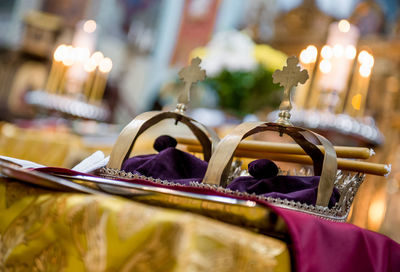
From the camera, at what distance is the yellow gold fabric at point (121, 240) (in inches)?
20.0

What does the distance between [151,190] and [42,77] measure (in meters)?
7.38

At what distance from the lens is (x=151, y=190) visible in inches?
23.9

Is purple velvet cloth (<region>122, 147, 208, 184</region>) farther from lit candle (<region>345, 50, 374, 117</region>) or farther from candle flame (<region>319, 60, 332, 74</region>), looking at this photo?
lit candle (<region>345, 50, 374, 117</region>)

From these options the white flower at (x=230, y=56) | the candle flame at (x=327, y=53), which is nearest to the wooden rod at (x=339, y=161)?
the candle flame at (x=327, y=53)

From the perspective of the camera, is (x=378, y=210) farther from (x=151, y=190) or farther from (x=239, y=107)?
(x=151, y=190)

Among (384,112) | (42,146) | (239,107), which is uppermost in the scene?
(384,112)

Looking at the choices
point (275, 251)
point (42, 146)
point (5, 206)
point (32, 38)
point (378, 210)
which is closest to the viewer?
point (275, 251)

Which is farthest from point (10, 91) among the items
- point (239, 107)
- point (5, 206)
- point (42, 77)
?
point (5, 206)

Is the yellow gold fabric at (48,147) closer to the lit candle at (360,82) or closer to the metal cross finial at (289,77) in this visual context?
the lit candle at (360,82)

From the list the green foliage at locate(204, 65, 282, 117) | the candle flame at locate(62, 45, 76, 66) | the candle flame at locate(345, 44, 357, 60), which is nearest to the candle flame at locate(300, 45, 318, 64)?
the candle flame at locate(345, 44, 357, 60)

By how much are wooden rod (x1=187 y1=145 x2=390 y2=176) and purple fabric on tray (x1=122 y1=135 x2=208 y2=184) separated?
167 mm

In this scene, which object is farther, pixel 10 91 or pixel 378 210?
pixel 10 91

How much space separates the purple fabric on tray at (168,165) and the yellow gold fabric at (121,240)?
0.84ft

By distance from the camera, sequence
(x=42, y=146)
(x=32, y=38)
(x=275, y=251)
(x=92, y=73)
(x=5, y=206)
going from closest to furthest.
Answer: (x=275, y=251) → (x=5, y=206) → (x=42, y=146) → (x=92, y=73) → (x=32, y=38)
